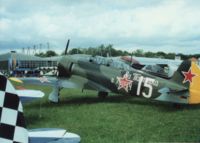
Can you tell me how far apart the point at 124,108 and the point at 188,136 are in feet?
13.3

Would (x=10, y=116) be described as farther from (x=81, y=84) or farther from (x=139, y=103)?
(x=81, y=84)

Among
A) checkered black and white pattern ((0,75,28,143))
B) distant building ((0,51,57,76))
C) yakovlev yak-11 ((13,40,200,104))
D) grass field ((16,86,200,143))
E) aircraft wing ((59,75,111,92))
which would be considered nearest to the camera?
checkered black and white pattern ((0,75,28,143))

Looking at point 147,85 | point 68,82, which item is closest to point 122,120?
point 147,85

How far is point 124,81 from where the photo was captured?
454 inches

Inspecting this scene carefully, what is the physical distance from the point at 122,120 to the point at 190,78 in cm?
249

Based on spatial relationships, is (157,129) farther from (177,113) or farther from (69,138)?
(69,138)

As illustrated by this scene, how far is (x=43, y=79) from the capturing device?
13.1 m

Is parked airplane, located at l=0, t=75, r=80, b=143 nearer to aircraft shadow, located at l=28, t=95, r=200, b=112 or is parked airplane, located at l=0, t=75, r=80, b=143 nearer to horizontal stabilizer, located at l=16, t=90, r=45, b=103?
horizontal stabilizer, located at l=16, t=90, r=45, b=103

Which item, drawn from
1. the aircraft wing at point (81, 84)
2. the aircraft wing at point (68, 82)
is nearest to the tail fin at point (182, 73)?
the aircraft wing at point (81, 84)

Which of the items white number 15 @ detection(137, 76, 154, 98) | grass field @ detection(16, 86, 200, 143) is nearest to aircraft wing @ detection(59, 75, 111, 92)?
grass field @ detection(16, 86, 200, 143)

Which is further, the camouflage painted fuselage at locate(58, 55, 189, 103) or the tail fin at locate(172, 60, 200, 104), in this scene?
the camouflage painted fuselage at locate(58, 55, 189, 103)

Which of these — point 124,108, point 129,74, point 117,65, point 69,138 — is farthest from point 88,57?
point 69,138

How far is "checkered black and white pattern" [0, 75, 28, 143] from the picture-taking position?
210cm

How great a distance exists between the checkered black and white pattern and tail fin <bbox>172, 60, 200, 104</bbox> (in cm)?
830
